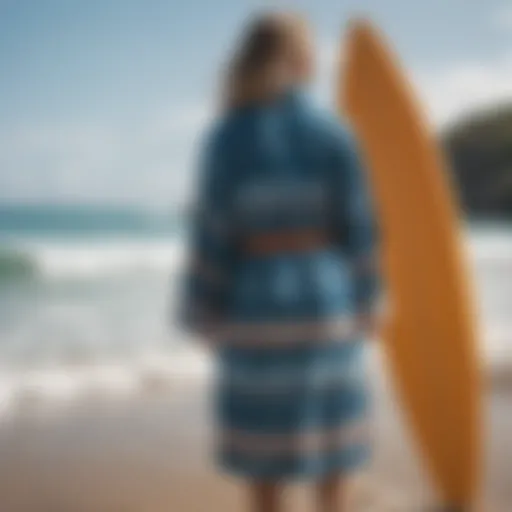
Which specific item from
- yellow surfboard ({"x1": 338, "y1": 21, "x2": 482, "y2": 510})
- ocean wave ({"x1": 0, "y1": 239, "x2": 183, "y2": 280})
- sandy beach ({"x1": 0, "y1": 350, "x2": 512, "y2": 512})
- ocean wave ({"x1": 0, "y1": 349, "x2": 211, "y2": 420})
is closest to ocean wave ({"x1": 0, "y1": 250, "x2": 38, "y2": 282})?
ocean wave ({"x1": 0, "y1": 239, "x2": 183, "y2": 280})

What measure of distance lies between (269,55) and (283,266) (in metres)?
0.29

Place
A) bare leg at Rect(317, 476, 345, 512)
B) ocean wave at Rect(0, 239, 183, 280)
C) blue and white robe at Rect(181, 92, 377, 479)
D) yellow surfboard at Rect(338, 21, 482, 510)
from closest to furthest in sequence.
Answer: blue and white robe at Rect(181, 92, 377, 479)
bare leg at Rect(317, 476, 345, 512)
yellow surfboard at Rect(338, 21, 482, 510)
ocean wave at Rect(0, 239, 183, 280)

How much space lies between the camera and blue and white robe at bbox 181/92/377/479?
5.38 feet

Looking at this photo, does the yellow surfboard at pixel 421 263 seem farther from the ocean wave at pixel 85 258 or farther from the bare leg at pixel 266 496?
the ocean wave at pixel 85 258

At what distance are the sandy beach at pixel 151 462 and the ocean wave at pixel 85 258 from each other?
1594 mm

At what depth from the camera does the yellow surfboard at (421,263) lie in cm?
193

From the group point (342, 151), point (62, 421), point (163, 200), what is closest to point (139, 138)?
point (163, 200)

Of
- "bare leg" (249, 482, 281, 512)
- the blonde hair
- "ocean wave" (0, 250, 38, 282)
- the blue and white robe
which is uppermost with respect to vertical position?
"ocean wave" (0, 250, 38, 282)

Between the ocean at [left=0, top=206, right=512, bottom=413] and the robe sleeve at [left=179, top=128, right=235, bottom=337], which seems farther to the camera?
the ocean at [left=0, top=206, right=512, bottom=413]

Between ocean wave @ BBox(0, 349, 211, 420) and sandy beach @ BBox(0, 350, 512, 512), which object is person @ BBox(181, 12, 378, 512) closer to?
sandy beach @ BBox(0, 350, 512, 512)

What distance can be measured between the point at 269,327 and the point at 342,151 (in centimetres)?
26

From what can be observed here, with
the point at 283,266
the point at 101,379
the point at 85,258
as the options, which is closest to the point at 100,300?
the point at 85,258

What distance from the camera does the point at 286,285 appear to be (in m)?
1.63

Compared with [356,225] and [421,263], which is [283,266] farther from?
[421,263]
